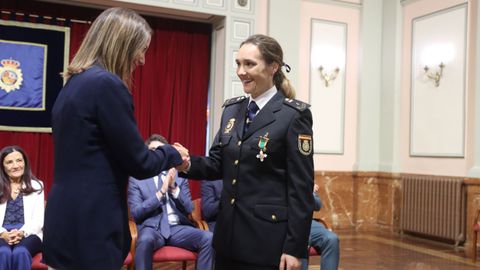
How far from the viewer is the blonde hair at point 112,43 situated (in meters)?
1.56

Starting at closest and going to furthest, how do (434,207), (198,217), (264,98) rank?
1. (264,98)
2. (198,217)
3. (434,207)

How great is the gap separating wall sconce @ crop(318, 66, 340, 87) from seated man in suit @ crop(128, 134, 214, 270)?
11.5ft

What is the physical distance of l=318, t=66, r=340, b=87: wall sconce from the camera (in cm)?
700

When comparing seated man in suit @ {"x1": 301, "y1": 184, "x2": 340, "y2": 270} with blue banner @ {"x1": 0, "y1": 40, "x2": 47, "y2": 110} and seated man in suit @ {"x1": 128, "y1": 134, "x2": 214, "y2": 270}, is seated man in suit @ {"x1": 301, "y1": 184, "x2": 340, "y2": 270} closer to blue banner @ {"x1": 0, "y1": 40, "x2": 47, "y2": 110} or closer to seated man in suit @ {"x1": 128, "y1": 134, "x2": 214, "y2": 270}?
seated man in suit @ {"x1": 128, "y1": 134, "x2": 214, "y2": 270}

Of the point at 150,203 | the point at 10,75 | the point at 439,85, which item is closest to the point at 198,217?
the point at 150,203

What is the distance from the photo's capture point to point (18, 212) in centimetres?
359

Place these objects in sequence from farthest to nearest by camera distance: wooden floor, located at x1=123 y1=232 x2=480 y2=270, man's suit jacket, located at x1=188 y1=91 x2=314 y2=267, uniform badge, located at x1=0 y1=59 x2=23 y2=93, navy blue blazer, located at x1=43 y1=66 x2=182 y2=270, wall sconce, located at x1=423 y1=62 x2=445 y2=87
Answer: wall sconce, located at x1=423 y1=62 x2=445 y2=87 < uniform badge, located at x1=0 y1=59 x2=23 y2=93 < wooden floor, located at x1=123 y1=232 x2=480 y2=270 < man's suit jacket, located at x1=188 y1=91 x2=314 y2=267 < navy blue blazer, located at x1=43 y1=66 x2=182 y2=270

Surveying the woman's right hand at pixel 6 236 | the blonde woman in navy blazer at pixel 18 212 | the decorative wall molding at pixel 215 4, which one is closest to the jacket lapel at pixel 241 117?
the blonde woman in navy blazer at pixel 18 212

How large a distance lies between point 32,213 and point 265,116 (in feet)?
7.77

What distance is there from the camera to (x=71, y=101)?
4.94 ft

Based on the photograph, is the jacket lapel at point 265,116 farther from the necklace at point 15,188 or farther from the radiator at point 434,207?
the radiator at point 434,207

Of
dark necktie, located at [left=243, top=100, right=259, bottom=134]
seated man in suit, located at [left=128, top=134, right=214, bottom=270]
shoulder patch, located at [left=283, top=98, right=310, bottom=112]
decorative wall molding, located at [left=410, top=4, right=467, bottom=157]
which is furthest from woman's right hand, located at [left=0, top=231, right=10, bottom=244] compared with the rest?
decorative wall molding, located at [left=410, top=4, right=467, bottom=157]

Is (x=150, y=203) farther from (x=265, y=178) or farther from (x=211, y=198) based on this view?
(x=265, y=178)

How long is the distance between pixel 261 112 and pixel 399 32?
5.80 metres
